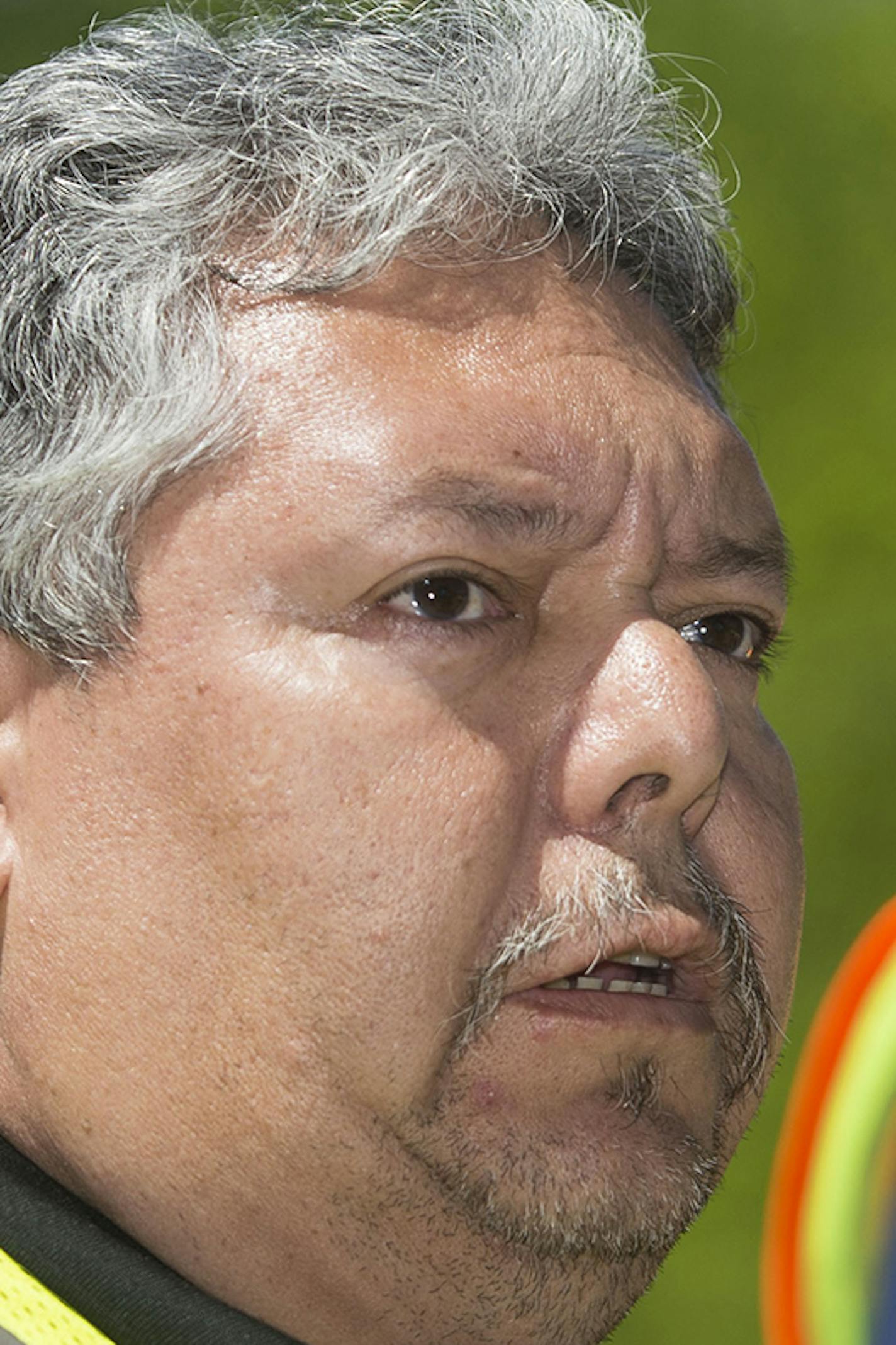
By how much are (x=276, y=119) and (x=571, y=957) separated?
57cm

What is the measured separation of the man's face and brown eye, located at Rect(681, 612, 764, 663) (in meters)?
0.14

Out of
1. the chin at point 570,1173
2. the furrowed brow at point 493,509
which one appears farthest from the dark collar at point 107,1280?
the furrowed brow at point 493,509

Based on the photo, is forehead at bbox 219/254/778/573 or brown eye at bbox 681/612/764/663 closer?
forehead at bbox 219/254/778/573

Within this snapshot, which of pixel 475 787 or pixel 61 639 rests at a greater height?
pixel 61 639

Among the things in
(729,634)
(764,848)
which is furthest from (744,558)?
(764,848)

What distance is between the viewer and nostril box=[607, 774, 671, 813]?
3.51 feet

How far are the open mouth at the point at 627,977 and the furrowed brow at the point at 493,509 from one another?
256 millimetres

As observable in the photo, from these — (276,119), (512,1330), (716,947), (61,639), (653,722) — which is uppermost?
(276,119)

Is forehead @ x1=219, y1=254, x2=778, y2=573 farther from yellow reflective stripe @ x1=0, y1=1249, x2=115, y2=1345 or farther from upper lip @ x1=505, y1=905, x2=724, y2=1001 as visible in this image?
yellow reflective stripe @ x1=0, y1=1249, x2=115, y2=1345

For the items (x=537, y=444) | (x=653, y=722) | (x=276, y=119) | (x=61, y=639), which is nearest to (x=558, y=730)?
(x=653, y=722)

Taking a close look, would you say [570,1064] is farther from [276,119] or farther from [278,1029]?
[276,119]

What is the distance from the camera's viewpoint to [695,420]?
1.19 m

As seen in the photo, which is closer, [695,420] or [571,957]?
[571,957]

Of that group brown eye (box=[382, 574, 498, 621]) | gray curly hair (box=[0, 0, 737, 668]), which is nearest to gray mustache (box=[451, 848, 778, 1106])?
brown eye (box=[382, 574, 498, 621])
